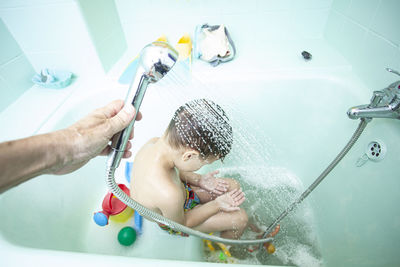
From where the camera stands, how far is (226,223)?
692 millimetres

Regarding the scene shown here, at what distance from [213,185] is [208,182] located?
24mm

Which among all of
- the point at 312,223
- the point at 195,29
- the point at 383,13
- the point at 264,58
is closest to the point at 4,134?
the point at 195,29

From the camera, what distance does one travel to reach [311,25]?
1076 mm

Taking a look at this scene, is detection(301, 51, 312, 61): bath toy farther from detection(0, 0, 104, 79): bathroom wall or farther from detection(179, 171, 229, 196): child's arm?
detection(0, 0, 104, 79): bathroom wall

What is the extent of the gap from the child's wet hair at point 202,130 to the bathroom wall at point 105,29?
0.65 m

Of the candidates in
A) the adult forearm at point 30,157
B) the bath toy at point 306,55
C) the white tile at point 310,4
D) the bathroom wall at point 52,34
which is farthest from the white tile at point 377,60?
the bathroom wall at point 52,34

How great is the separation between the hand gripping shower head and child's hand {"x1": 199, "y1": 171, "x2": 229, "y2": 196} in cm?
50

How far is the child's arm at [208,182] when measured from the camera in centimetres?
79

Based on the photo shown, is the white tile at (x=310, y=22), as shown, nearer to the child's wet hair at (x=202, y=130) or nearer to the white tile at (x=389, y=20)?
the white tile at (x=389, y=20)

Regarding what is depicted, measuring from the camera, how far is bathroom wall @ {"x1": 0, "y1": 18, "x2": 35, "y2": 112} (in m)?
0.80

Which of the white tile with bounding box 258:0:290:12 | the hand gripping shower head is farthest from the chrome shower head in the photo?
the white tile with bounding box 258:0:290:12

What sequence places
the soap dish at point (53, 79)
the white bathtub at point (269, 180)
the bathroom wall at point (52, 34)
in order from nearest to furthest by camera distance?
the white bathtub at point (269, 180), the bathroom wall at point (52, 34), the soap dish at point (53, 79)

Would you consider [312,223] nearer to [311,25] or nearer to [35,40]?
[311,25]

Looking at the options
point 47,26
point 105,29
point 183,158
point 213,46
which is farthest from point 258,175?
point 47,26
